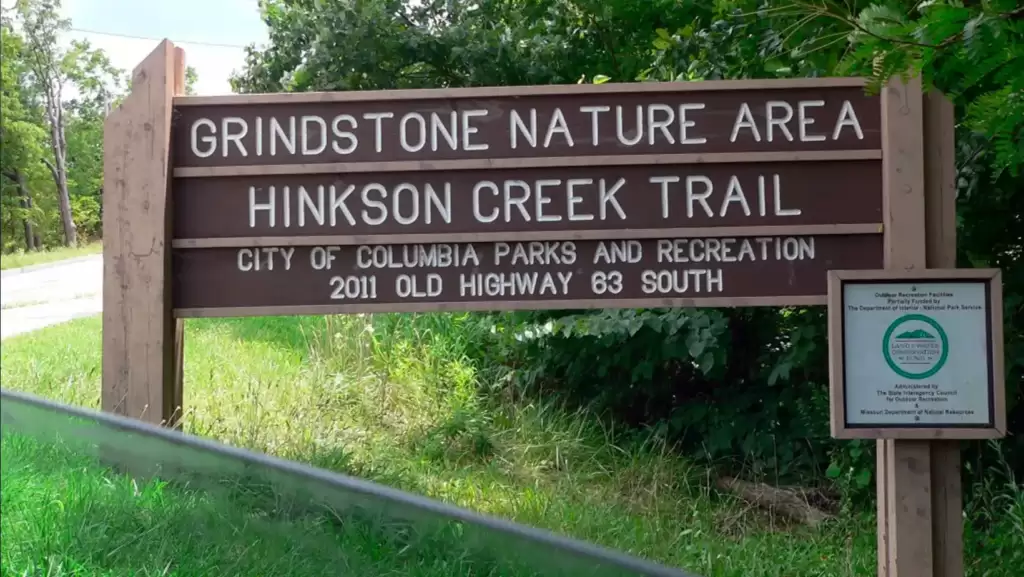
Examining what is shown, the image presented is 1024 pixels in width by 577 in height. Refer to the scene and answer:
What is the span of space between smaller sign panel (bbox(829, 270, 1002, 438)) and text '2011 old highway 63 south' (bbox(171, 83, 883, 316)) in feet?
0.52

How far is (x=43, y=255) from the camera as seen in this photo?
11.2 feet

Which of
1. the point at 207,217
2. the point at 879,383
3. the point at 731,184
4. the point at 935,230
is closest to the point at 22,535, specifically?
the point at 207,217

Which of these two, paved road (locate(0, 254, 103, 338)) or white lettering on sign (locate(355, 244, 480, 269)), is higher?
white lettering on sign (locate(355, 244, 480, 269))

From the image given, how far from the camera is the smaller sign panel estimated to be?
9.10 ft

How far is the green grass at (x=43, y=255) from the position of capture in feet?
10.5

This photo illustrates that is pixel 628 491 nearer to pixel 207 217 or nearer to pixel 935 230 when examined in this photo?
pixel 935 230

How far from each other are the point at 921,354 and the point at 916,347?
28 millimetres

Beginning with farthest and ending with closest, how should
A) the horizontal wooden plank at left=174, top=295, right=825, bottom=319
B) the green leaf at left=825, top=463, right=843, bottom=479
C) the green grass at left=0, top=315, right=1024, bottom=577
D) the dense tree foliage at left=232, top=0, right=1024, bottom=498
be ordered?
the green leaf at left=825, top=463, right=843, bottom=479
the green grass at left=0, top=315, right=1024, bottom=577
the horizontal wooden plank at left=174, top=295, right=825, bottom=319
the dense tree foliage at left=232, top=0, right=1024, bottom=498

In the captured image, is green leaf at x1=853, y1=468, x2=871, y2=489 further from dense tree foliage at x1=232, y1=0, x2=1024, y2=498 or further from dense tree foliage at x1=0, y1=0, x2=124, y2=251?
dense tree foliage at x1=0, y1=0, x2=124, y2=251

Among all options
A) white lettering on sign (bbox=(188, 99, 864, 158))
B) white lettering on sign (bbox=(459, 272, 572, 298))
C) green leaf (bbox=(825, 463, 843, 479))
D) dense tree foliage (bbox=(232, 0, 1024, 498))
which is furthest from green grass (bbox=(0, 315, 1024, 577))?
white lettering on sign (bbox=(188, 99, 864, 158))

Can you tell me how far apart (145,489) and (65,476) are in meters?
0.21

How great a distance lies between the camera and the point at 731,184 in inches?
114

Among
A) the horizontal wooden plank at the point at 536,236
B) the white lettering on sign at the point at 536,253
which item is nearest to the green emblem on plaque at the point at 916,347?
the horizontal wooden plank at the point at 536,236

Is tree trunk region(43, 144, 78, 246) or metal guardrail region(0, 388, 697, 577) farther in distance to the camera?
tree trunk region(43, 144, 78, 246)
